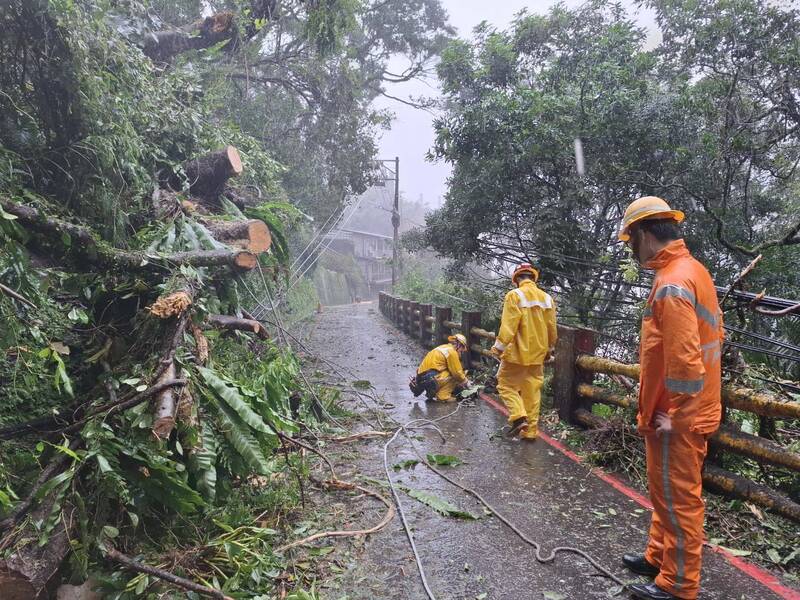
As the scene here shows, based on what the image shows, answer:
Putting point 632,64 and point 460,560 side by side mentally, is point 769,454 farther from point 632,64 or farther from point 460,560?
point 632,64

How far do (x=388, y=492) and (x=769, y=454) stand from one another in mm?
2419

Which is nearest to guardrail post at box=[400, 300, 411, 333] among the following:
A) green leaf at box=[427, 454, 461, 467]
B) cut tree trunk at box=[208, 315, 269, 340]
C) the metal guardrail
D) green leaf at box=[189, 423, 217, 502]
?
the metal guardrail

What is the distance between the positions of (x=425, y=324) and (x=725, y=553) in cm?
931

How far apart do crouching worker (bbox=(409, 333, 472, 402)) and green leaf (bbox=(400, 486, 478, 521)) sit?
2977 millimetres

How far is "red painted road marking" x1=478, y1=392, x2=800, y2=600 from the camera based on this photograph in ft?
8.05

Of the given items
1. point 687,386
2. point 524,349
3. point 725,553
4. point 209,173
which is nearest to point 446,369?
point 524,349

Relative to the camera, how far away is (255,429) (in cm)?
301

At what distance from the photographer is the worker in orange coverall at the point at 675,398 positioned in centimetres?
231

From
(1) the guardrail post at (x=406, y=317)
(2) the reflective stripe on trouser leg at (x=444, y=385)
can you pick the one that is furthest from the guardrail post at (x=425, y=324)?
(2) the reflective stripe on trouser leg at (x=444, y=385)

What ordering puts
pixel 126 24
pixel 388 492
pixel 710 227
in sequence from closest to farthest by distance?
pixel 388 492 < pixel 126 24 < pixel 710 227

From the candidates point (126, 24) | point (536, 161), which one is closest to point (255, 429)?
point (126, 24)

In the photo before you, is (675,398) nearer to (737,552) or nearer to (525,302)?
(737,552)

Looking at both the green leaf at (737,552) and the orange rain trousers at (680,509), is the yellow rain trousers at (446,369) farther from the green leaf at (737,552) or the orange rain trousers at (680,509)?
the orange rain trousers at (680,509)

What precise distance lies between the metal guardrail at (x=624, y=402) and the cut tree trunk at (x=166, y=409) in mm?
3372
